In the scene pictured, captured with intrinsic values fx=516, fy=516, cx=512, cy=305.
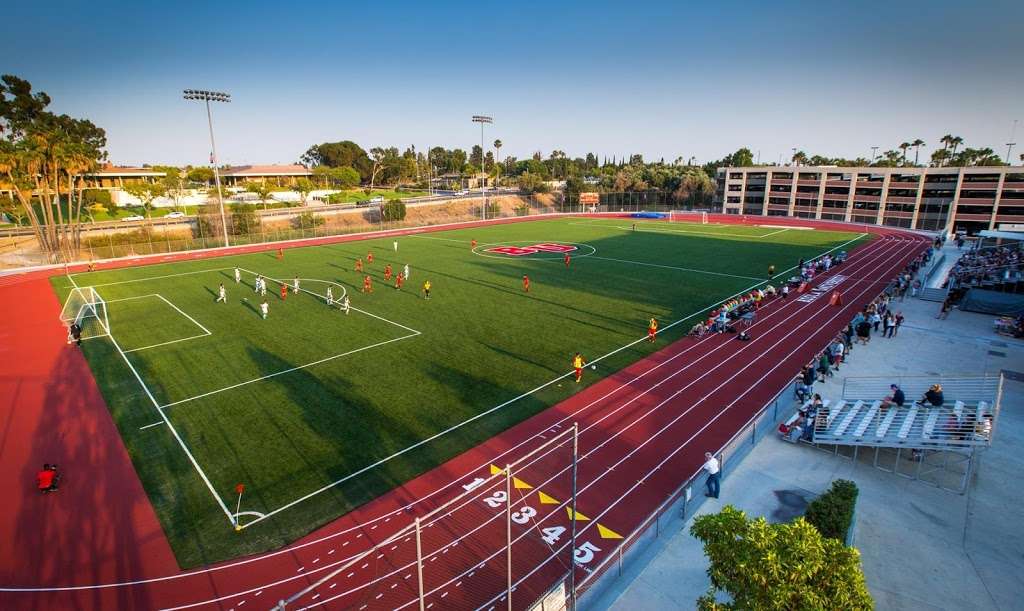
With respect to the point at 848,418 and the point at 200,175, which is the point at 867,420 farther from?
the point at 200,175

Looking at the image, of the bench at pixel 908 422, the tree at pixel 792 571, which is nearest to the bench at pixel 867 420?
the bench at pixel 908 422

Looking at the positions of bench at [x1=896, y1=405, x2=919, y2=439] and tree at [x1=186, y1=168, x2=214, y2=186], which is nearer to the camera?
bench at [x1=896, y1=405, x2=919, y2=439]

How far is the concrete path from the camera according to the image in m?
10.8

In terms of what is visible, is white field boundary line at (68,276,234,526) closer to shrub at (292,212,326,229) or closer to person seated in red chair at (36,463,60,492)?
person seated in red chair at (36,463,60,492)

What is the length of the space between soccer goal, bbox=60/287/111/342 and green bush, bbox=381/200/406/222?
166 feet

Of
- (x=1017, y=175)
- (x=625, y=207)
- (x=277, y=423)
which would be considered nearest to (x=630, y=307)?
(x=277, y=423)

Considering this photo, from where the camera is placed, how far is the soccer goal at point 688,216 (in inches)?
3477

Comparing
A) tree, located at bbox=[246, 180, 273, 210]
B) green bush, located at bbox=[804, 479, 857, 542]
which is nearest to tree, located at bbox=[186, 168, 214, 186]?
tree, located at bbox=[246, 180, 273, 210]

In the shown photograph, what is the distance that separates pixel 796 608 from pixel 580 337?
1988cm

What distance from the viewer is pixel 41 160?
47781 millimetres

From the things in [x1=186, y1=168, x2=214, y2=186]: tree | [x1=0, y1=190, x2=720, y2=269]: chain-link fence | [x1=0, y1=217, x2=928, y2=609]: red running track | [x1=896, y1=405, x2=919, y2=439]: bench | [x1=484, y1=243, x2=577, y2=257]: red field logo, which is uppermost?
[x1=186, y1=168, x2=214, y2=186]: tree

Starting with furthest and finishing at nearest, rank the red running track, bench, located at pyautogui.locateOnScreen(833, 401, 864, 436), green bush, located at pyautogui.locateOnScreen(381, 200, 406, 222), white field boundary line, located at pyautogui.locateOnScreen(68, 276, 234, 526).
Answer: green bush, located at pyautogui.locateOnScreen(381, 200, 406, 222)
bench, located at pyautogui.locateOnScreen(833, 401, 864, 436)
white field boundary line, located at pyautogui.locateOnScreen(68, 276, 234, 526)
the red running track

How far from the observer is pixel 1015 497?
13727 mm

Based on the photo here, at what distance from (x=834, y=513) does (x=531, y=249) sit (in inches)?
1818
